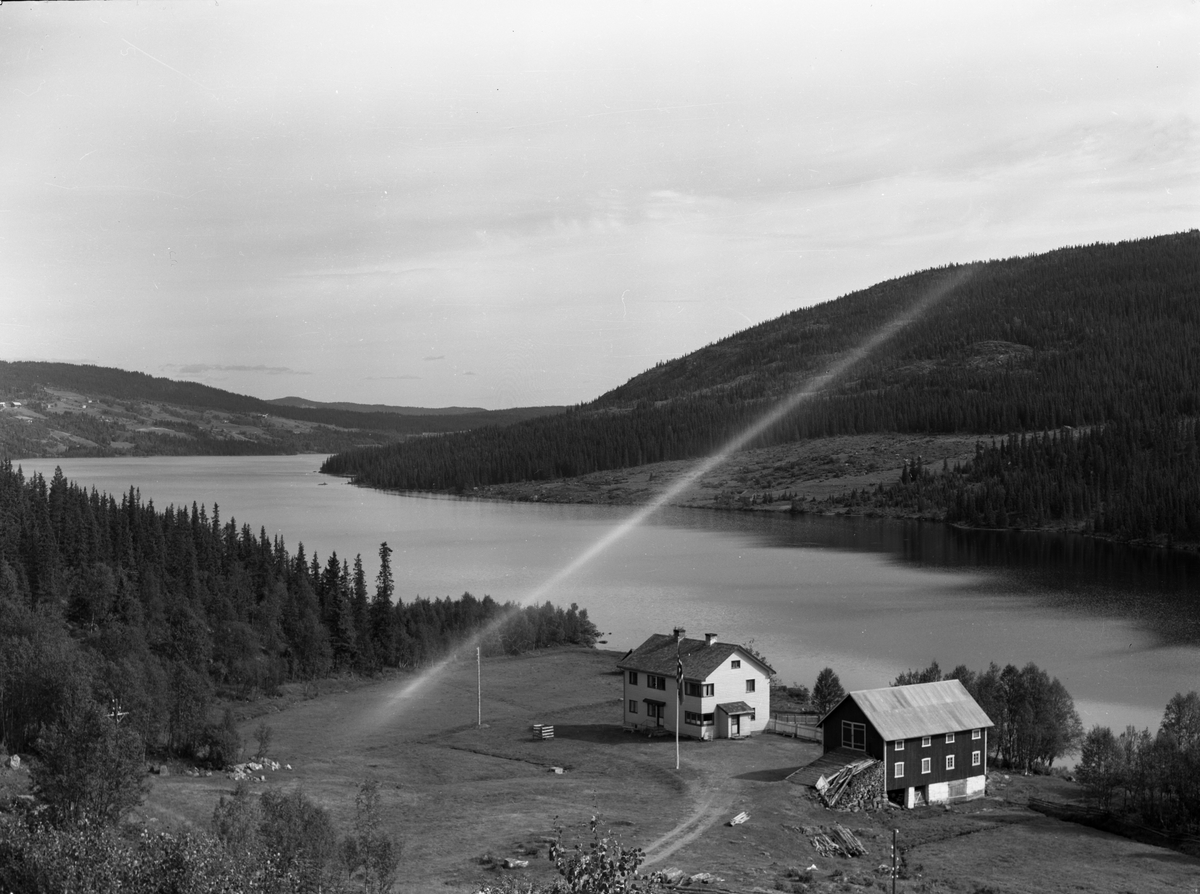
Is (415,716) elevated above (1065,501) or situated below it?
below

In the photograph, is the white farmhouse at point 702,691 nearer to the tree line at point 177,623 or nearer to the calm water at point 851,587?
the calm water at point 851,587

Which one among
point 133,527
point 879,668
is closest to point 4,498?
point 133,527

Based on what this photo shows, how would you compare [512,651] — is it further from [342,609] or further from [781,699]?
[781,699]

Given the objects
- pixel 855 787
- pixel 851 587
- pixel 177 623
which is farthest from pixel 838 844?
pixel 851 587

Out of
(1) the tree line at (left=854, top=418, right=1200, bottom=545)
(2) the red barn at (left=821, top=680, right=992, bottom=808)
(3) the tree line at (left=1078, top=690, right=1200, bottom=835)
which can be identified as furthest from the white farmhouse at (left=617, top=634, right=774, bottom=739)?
(1) the tree line at (left=854, top=418, right=1200, bottom=545)

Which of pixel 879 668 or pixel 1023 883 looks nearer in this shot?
pixel 1023 883

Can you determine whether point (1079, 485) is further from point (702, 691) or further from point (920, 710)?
point (920, 710)

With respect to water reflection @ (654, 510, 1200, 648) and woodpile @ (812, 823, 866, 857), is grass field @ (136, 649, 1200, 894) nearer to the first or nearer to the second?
woodpile @ (812, 823, 866, 857)
